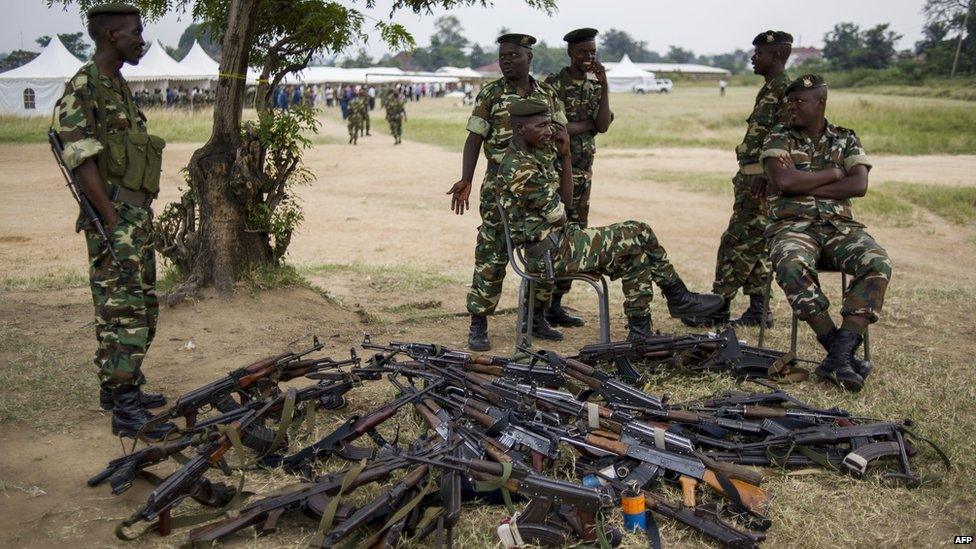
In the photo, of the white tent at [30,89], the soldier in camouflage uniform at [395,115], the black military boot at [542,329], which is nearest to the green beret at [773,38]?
A: the black military boot at [542,329]

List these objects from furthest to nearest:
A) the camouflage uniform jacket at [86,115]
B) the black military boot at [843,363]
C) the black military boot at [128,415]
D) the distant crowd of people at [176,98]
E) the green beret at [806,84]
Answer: the distant crowd of people at [176,98] → the green beret at [806,84] → the black military boot at [843,363] → the black military boot at [128,415] → the camouflage uniform jacket at [86,115]

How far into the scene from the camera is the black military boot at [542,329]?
6512 mm

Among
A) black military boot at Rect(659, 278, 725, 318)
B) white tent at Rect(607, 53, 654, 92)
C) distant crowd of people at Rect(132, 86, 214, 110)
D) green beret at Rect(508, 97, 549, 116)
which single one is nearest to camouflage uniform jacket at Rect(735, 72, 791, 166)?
black military boot at Rect(659, 278, 725, 318)

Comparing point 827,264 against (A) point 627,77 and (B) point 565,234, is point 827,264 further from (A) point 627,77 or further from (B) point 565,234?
(A) point 627,77

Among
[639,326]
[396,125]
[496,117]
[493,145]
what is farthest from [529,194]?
[396,125]

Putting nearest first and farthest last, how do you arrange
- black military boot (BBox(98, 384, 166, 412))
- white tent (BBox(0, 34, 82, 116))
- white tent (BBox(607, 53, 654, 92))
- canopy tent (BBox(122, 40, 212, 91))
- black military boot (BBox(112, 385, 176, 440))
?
black military boot (BBox(112, 385, 176, 440)), black military boot (BBox(98, 384, 166, 412)), white tent (BBox(0, 34, 82, 116)), canopy tent (BBox(122, 40, 212, 91)), white tent (BBox(607, 53, 654, 92))

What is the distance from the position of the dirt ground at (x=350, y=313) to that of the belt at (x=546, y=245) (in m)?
0.95

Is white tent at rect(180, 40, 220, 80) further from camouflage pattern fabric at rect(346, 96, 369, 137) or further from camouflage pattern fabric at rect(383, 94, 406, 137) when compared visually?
camouflage pattern fabric at rect(383, 94, 406, 137)

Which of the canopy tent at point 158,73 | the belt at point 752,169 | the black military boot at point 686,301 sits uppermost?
the canopy tent at point 158,73

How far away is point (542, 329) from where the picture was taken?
21.5 feet

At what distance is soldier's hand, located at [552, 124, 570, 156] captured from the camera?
5.82 m

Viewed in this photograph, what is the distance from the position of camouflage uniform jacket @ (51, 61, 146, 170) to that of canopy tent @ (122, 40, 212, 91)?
36356 millimetres

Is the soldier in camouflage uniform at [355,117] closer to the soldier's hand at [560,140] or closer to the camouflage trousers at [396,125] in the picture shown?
the camouflage trousers at [396,125]

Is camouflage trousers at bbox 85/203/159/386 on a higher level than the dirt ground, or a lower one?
higher
